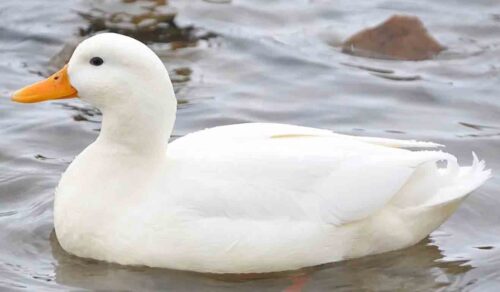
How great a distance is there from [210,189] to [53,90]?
1.05 m

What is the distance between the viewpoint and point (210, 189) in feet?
22.8

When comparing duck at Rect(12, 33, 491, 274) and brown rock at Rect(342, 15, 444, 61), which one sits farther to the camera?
brown rock at Rect(342, 15, 444, 61)

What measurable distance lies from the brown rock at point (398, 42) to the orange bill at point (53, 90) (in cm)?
474

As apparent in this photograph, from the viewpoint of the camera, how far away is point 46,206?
8.13 metres

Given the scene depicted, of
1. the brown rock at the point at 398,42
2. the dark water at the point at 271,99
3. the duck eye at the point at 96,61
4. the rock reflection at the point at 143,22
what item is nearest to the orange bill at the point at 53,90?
the duck eye at the point at 96,61

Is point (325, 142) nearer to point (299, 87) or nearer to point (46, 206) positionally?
point (46, 206)

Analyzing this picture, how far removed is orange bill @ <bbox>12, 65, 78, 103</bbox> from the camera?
7.22 meters

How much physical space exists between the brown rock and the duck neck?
15.2ft

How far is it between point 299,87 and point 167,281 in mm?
4010

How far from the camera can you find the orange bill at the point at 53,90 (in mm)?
7223

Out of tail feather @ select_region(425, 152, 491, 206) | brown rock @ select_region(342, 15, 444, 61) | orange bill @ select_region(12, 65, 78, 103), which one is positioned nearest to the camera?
orange bill @ select_region(12, 65, 78, 103)

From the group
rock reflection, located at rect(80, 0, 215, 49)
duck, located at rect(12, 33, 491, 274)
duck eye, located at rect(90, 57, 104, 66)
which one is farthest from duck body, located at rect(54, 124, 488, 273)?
rock reflection, located at rect(80, 0, 215, 49)

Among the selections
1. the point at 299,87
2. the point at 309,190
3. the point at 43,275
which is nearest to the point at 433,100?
the point at 299,87

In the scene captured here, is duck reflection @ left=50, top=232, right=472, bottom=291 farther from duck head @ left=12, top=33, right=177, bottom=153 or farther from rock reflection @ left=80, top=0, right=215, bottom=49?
A: rock reflection @ left=80, top=0, right=215, bottom=49
